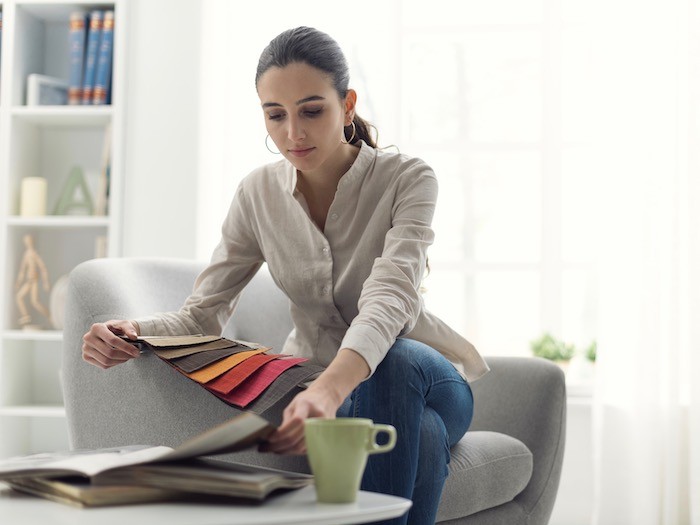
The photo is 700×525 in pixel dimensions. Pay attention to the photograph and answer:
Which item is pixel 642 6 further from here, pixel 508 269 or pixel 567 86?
pixel 508 269

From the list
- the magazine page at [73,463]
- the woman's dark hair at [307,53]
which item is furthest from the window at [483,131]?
the magazine page at [73,463]

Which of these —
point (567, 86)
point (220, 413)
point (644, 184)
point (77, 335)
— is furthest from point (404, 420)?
point (567, 86)

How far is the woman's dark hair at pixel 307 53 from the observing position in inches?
59.0

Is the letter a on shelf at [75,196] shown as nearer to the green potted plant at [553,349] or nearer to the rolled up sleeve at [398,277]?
the green potted plant at [553,349]

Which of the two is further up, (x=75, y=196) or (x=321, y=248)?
(x=75, y=196)

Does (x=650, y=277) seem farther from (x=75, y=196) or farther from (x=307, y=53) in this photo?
(x=75, y=196)

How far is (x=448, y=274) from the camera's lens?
3244mm

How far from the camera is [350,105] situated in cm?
164

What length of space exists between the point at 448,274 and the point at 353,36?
977 mm

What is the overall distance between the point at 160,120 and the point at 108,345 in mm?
1814

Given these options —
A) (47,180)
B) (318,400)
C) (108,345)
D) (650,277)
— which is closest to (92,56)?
(47,180)

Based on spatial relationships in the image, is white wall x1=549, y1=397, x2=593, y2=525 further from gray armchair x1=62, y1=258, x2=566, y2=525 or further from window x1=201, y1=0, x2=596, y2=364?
gray armchair x1=62, y1=258, x2=566, y2=525

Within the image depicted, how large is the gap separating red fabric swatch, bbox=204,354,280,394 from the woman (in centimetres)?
15

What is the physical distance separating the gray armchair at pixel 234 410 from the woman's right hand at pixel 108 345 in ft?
0.16
